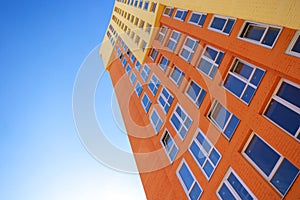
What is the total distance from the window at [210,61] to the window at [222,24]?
847 millimetres

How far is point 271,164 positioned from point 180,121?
20.6 feet

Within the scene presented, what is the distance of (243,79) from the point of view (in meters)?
9.39

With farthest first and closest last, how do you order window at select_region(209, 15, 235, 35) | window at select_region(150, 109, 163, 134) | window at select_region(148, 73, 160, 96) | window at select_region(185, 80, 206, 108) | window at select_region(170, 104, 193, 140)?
1. window at select_region(148, 73, 160, 96)
2. window at select_region(150, 109, 163, 134)
3. window at select_region(170, 104, 193, 140)
4. window at select_region(185, 80, 206, 108)
5. window at select_region(209, 15, 235, 35)

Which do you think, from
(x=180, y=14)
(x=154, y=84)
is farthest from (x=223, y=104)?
(x=154, y=84)

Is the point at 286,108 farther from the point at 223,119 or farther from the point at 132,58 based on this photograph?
the point at 132,58

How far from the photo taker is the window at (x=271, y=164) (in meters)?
6.75

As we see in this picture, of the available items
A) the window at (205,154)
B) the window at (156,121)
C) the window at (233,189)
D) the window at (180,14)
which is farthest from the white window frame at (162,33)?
the window at (233,189)

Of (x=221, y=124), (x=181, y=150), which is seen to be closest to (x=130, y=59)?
(x=181, y=150)

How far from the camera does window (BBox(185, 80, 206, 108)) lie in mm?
11808

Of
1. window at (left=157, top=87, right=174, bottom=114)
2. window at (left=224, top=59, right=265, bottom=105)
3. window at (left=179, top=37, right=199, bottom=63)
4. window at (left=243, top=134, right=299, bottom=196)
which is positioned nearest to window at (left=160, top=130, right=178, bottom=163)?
window at (left=157, top=87, right=174, bottom=114)

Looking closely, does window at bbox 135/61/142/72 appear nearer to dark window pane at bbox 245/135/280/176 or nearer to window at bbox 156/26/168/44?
window at bbox 156/26/168/44

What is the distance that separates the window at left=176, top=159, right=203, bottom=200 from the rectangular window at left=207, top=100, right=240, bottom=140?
8.19 feet

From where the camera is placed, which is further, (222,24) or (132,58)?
(132,58)

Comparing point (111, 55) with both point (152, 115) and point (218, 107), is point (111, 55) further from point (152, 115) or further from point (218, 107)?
point (218, 107)
